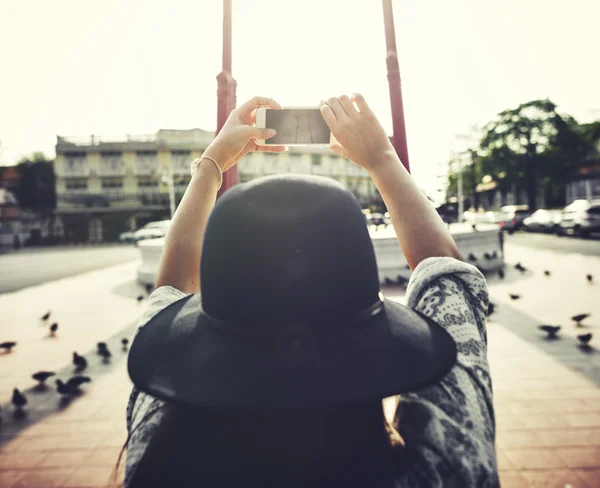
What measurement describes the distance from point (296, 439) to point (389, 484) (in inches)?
7.6

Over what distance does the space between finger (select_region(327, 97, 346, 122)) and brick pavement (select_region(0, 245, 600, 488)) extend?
2.35m

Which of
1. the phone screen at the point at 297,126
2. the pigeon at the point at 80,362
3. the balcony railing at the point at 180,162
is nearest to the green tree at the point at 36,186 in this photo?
the balcony railing at the point at 180,162

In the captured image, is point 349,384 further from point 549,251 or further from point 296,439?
point 549,251

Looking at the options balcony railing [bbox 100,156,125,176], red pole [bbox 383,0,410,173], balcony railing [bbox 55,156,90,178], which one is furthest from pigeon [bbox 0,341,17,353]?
balcony railing [bbox 55,156,90,178]

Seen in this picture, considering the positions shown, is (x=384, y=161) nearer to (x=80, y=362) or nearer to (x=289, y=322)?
(x=289, y=322)

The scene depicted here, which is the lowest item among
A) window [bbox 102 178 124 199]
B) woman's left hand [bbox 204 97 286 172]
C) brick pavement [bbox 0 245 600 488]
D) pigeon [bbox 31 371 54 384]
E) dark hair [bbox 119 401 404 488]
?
brick pavement [bbox 0 245 600 488]

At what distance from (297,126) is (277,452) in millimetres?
1016

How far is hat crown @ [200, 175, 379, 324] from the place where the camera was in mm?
660

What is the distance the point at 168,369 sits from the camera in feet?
2.30

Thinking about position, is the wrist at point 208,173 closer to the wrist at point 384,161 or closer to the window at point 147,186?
the wrist at point 384,161

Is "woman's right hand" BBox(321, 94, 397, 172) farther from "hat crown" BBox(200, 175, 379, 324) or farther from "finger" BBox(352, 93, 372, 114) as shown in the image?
"hat crown" BBox(200, 175, 379, 324)

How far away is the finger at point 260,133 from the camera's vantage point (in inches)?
50.3

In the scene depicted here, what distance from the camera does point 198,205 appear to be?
119cm

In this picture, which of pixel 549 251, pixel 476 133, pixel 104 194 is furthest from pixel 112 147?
pixel 549 251
